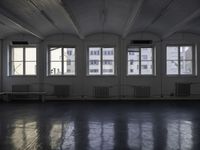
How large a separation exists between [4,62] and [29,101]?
2197mm

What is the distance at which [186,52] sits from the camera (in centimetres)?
1132

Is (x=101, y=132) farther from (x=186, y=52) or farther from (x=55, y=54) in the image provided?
(x=186, y=52)

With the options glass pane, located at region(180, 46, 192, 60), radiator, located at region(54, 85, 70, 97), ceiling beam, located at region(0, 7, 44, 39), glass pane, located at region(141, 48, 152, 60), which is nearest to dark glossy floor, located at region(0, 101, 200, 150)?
ceiling beam, located at region(0, 7, 44, 39)

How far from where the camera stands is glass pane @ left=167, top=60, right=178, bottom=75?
1124 centimetres

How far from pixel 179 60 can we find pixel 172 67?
0.46m

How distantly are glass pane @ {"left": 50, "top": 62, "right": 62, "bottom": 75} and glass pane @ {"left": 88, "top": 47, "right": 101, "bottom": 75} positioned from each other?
4.57 ft

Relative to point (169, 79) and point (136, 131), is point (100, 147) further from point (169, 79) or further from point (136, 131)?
point (169, 79)

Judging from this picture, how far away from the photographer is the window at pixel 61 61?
11336 millimetres

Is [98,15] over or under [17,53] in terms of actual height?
over

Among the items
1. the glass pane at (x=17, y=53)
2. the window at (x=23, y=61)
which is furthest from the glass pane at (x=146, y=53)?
the glass pane at (x=17, y=53)

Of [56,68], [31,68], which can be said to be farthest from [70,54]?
[31,68]

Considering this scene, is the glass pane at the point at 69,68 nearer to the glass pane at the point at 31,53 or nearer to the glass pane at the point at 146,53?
the glass pane at the point at 31,53

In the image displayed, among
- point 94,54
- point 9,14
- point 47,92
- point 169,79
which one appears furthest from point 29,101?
point 169,79

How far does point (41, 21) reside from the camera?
8570mm
